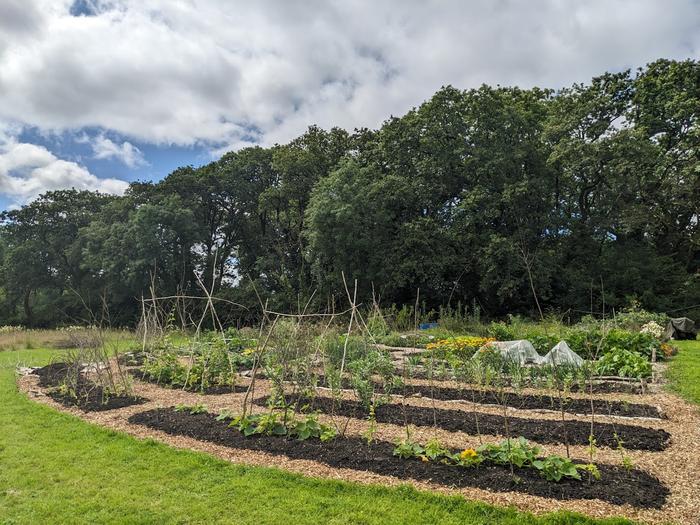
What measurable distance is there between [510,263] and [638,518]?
1447 cm

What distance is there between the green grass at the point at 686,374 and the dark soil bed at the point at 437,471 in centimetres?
322

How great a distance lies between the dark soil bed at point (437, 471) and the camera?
3.19m

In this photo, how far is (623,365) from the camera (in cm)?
725

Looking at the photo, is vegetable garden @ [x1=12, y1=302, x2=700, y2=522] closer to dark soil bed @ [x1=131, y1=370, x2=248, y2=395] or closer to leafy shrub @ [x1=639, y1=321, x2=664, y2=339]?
dark soil bed @ [x1=131, y1=370, x2=248, y2=395]

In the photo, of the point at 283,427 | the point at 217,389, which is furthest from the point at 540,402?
the point at 217,389

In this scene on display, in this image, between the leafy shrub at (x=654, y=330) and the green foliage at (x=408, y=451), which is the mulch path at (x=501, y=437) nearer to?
the green foliage at (x=408, y=451)

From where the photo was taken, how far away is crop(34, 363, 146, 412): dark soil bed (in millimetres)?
6168

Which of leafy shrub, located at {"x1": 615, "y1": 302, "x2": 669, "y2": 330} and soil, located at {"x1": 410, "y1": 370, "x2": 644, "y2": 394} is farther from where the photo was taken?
leafy shrub, located at {"x1": 615, "y1": 302, "x2": 669, "y2": 330}

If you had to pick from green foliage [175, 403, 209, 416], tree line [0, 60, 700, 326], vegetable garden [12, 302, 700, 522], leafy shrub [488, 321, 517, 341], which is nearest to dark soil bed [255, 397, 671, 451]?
vegetable garden [12, 302, 700, 522]

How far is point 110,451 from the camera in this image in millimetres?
4414

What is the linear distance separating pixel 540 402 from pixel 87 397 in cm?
594

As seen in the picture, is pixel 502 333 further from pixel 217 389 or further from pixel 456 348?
pixel 217 389

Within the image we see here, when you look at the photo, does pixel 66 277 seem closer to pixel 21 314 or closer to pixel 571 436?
pixel 21 314

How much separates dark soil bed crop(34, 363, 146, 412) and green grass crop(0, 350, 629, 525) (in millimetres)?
1585
